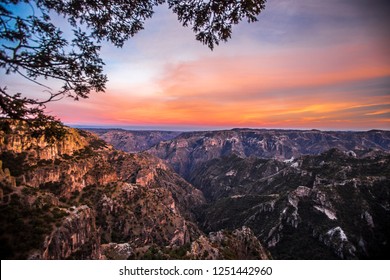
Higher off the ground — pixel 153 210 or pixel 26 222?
pixel 26 222

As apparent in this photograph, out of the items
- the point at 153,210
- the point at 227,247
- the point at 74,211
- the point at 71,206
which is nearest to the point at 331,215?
the point at 153,210

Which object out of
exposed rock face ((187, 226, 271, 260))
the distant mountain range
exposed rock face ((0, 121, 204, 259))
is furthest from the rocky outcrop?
exposed rock face ((187, 226, 271, 260))

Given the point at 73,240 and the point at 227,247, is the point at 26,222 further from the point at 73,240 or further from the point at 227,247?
the point at 227,247

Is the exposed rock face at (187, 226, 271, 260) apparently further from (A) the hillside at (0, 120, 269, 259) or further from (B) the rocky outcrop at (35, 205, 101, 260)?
(B) the rocky outcrop at (35, 205, 101, 260)

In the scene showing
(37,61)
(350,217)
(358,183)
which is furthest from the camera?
(358,183)

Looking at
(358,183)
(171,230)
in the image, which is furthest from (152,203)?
(358,183)

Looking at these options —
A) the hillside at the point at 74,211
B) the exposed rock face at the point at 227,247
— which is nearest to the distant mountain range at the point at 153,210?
the exposed rock face at the point at 227,247

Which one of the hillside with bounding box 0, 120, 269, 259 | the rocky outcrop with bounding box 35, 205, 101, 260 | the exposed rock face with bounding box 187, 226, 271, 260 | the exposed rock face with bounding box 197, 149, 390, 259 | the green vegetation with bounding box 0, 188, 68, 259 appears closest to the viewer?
the green vegetation with bounding box 0, 188, 68, 259

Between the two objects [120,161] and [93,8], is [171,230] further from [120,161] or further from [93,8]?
[93,8]
